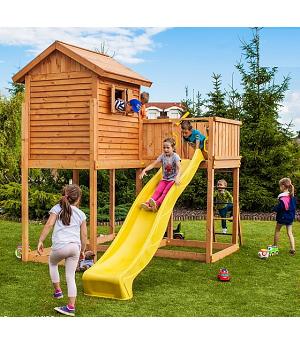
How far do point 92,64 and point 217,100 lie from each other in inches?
411

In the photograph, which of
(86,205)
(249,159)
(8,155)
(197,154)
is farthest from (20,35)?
(197,154)

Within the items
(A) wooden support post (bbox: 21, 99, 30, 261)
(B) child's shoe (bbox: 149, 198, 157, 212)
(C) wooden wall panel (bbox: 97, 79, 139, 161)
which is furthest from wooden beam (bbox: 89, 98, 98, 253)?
(A) wooden support post (bbox: 21, 99, 30, 261)

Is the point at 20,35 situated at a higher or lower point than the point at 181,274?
higher

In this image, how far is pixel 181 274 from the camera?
32.0 ft

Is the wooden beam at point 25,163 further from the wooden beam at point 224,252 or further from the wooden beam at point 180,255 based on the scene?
the wooden beam at point 224,252

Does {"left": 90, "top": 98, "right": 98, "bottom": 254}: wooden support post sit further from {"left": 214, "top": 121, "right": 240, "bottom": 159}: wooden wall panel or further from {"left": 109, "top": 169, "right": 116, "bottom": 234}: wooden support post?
{"left": 109, "top": 169, "right": 116, "bottom": 234}: wooden support post

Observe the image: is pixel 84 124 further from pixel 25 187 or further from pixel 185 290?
pixel 185 290

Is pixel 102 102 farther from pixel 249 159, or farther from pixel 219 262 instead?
pixel 249 159

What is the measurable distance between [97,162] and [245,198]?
30.5 feet

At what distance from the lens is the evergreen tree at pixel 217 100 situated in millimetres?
19703

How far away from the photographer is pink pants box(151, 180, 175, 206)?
10073 mm

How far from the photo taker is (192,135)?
11344mm

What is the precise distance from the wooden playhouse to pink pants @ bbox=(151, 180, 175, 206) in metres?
0.84

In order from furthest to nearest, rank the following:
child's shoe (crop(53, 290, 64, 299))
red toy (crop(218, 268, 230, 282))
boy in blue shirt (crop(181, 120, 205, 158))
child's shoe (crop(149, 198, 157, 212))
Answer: boy in blue shirt (crop(181, 120, 205, 158)), child's shoe (crop(149, 198, 157, 212)), red toy (crop(218, 268, 230, 282)), child's shoe (crop(53, 290, 64, 299))
